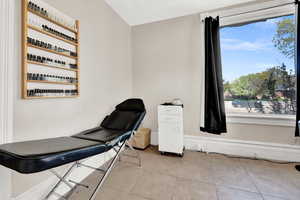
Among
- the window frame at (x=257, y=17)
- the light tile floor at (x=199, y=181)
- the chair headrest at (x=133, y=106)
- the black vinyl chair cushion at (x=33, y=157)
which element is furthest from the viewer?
the window frame at (x=257, y=17)

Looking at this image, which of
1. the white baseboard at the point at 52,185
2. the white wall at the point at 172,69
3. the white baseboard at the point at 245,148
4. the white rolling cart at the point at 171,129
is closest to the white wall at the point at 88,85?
the white baseboard at the point at 52,185

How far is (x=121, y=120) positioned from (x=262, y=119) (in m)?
2.13

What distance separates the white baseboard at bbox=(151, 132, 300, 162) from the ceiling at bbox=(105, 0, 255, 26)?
2.20 m

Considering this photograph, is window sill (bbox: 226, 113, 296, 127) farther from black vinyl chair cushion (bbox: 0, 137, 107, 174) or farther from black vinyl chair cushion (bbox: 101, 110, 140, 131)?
black vinyl chair cushion (bbox: 0, 137, 107, 174)

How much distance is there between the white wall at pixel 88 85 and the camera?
111cm

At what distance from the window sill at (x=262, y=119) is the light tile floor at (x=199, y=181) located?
1.88 ft

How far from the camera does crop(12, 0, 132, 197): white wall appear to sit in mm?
1105

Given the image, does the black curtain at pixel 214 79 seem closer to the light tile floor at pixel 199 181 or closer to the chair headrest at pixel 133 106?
the light tile floor at pixel 199 181

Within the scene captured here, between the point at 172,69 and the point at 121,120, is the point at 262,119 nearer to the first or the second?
the point at 172,69

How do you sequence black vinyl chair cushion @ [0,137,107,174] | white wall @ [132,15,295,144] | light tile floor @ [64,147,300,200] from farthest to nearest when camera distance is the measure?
white wall @ [132,15,295,144], light tile floor @ [64,147,300,200], black vinyl chair cushion @ [0,137,107,174]

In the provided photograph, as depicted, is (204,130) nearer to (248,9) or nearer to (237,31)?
(237,31)

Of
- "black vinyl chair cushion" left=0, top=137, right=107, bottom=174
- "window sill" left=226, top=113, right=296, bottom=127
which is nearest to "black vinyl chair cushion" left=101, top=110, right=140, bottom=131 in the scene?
"black vinyl chair cushion" left=0, top=137, right=107, bottom=174

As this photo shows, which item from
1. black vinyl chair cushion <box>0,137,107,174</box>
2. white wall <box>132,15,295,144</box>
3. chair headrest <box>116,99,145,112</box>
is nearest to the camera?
black vinyl chair cushion <box>0,137,107,174</box>

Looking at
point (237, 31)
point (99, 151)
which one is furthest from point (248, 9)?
point (99, 151)
